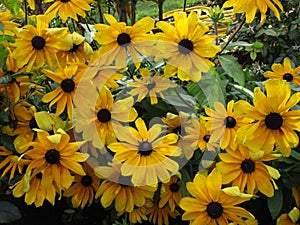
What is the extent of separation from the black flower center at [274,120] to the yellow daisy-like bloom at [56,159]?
33cm

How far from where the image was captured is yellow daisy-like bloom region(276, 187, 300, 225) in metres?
0.94

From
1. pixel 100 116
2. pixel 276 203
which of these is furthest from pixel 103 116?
pixel 276 203

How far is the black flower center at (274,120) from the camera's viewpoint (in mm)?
843

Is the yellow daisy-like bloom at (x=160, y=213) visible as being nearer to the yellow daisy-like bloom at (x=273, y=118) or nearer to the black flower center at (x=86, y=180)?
the black flower center at (x=86, y=180)

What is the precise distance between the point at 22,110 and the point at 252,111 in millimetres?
449

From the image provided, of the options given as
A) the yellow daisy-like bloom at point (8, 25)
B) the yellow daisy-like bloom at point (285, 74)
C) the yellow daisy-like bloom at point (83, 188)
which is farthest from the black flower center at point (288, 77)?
the yellow daisy-like bloom at point (8, 25)

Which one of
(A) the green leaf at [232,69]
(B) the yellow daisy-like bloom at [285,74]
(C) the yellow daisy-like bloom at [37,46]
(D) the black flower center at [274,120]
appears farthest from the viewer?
(B) the yellow daisy-like bloom at [285,74]

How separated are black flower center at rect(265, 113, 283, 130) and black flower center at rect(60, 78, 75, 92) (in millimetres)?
354

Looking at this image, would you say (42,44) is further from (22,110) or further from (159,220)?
(159,220)

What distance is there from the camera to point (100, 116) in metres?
0.92

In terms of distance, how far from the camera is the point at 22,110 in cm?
100

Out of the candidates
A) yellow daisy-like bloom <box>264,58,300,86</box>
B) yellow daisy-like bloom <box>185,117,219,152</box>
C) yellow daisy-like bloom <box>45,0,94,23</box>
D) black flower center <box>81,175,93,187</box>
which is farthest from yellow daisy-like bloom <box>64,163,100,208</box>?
yellow daisy-like bloom <box>264,58,300,86</box>

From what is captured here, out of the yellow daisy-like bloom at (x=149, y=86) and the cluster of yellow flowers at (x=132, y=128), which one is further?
the yellow daisy-like bloom at (x=149, y=86)

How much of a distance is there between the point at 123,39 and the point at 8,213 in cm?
40
